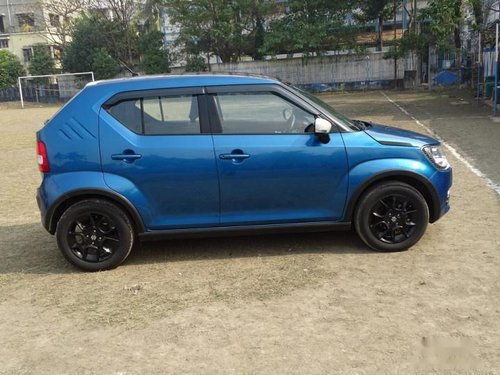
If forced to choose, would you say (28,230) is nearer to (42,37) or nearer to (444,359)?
(444,359)

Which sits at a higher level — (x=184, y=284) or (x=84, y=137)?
(x=84, y=137)

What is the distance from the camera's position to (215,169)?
4.99 metres

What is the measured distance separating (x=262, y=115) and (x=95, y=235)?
1.94m

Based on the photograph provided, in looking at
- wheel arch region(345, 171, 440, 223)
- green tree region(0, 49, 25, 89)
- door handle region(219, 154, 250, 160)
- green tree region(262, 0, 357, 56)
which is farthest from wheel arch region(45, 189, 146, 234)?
green tree region(0, 49, 25, 89)

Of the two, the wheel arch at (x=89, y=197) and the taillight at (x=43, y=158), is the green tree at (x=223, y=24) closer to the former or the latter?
the taillight at (x=43, y=158)

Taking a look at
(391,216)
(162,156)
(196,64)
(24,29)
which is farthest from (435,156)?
(24,29)

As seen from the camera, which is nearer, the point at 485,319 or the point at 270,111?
the point at 485,319

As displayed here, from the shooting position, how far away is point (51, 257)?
18.7ft

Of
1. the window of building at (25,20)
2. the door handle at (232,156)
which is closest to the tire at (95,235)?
the door handle at (232,156)

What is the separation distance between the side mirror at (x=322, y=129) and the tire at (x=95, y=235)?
1.95 metres

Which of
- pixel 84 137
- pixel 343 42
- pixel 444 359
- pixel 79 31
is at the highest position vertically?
pixel 79 31

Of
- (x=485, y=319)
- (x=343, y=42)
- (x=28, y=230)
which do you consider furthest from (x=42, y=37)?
(x=485, y=319)

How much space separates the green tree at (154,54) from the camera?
34.7m

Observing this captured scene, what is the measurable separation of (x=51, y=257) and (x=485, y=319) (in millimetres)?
4178
